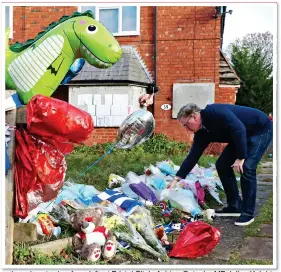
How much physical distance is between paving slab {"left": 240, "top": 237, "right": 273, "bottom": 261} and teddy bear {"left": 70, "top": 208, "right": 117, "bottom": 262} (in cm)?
86

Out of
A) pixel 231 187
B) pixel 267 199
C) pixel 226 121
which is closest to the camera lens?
pixel 226 121

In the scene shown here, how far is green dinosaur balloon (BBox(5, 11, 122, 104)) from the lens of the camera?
9.28ft

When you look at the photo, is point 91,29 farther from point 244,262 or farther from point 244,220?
point 244,220

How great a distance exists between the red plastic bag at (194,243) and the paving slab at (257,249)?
22 centimetres

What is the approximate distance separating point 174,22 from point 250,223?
535 cm

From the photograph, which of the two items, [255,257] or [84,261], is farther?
[255,257]

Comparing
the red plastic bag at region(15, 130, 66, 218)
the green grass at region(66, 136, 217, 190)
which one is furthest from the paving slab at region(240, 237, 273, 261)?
the green grass at region(66, 136, 217, 190)

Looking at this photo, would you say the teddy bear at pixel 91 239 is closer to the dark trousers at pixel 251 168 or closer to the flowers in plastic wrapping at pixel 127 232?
the flowers in plastic wrapping at pixel 127 232

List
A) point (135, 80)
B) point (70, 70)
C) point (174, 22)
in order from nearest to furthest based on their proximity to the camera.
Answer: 1. point (70, 70)
2. point (174, 22)
3. point (135, 80)

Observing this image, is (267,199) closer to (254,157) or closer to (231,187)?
(231,187)

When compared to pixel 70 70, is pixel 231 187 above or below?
below

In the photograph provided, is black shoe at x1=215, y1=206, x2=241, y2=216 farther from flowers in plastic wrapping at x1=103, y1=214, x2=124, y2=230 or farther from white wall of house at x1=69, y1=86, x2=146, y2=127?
white wall of house at x1=69, y1=86, x2=146, y2=127
